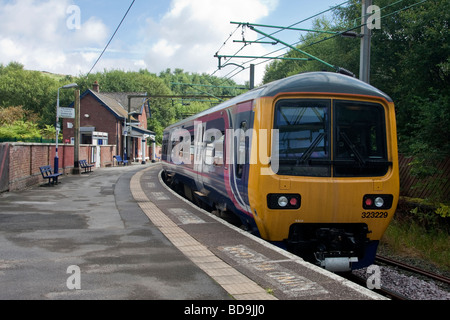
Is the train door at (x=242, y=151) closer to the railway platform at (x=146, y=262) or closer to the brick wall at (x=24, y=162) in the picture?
the railway platform at (x=146, y=262)

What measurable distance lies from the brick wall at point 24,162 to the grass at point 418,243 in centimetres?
1130

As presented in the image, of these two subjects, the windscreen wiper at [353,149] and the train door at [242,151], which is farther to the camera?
the train door at [242,151]

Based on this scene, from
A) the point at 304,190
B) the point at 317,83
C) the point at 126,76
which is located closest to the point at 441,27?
the point at 317,83

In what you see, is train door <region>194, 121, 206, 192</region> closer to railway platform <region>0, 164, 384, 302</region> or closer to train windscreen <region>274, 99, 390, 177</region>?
railway platform <region>0, 164, 384, 302</region>

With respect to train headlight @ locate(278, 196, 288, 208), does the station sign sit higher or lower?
higher

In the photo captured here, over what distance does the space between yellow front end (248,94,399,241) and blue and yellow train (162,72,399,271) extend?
15mm

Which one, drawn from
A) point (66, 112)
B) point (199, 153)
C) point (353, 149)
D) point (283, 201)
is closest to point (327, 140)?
point (353, 149)

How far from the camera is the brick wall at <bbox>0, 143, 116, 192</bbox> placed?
1420 cm

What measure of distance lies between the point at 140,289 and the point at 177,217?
5226 millimetres

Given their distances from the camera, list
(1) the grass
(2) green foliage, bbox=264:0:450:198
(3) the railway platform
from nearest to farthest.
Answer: (3) the railway platform, (1) the grass, (2) green foliage, bbox=264:0:450:198

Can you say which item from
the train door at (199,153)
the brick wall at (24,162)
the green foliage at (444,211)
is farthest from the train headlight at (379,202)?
the brick wall at (24,162)

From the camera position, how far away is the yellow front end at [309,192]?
21.7 ft

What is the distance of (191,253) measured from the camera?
6.54 metres

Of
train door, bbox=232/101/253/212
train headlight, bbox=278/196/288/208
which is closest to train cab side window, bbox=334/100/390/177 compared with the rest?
train headlight, bbox=278/196/288/208
